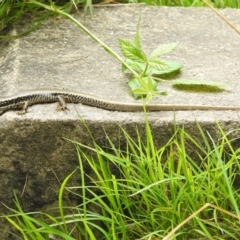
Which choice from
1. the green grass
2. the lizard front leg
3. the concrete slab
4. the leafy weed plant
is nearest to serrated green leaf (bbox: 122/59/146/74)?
the leafy weed plant

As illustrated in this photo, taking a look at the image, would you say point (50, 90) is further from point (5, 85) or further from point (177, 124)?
point (177, 124)

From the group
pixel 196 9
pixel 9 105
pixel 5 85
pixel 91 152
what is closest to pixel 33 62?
pixel 5 85

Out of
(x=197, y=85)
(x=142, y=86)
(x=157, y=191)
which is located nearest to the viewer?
(x=157, y=191)

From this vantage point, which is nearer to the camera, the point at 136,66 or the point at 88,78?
the point at 136,66

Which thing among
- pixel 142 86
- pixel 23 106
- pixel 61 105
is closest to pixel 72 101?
pixel 61 105

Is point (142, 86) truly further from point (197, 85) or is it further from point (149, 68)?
point (197, 85)

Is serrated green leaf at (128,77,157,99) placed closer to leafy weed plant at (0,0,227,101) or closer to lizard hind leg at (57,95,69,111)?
leafy weed plant at (0,0,227,101)

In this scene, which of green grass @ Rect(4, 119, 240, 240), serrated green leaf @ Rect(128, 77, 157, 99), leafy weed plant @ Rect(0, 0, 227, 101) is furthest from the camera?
leafy weed plant @ Rect(0, 0, 227, 101)
